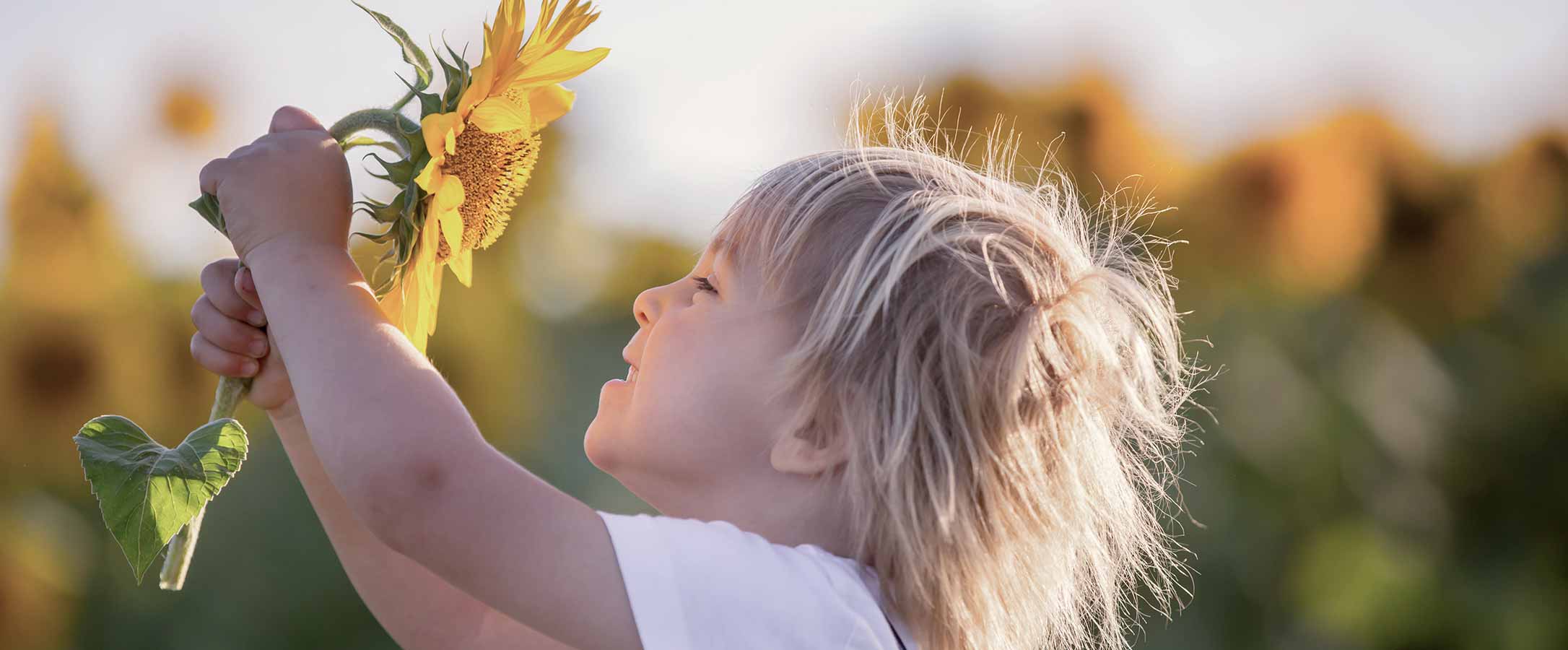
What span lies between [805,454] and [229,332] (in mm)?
322

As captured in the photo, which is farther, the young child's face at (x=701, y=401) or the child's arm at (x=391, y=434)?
the young child's face at (x=701, y=401)

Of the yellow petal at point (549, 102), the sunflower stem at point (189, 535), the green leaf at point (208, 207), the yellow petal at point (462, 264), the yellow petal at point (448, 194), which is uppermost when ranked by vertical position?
the yellow petal at point (549, 102)

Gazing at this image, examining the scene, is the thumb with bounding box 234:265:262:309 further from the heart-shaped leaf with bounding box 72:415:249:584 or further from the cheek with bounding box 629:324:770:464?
the cheek with bounding box 629:324:770:464

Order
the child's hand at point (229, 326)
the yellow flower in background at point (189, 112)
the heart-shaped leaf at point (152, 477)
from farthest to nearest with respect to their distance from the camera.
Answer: the yellow flower in background at point (189, 112) → the child's hand at point (229, 326) → the heart-shaped leaf at point (152, 477)

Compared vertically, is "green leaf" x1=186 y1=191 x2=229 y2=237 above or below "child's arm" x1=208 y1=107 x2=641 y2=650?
above

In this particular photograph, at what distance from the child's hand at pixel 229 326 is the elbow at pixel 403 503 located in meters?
0.14

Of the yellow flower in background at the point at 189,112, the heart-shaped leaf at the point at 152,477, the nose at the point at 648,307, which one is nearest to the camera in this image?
the heart-shaped leaf at the point at 152,477

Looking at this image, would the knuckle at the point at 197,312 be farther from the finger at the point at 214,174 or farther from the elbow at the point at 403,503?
the elbow at the point at 403,503

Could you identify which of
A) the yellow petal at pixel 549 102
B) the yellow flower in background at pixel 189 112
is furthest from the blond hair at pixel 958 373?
the yellow flower in background at pixel 189 112

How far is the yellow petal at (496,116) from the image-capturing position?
644 mm

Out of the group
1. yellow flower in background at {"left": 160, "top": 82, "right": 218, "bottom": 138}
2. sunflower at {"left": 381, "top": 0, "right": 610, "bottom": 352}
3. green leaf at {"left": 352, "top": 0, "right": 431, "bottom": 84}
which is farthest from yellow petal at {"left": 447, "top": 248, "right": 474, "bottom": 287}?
yellow flower in background at {"left": 160, "top": 82, "right": 218, "bottom": 138}

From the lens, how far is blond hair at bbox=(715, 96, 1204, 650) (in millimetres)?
721

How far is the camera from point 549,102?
714 mm

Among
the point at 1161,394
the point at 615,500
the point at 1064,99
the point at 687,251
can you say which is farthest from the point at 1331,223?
the point at 1161,394
